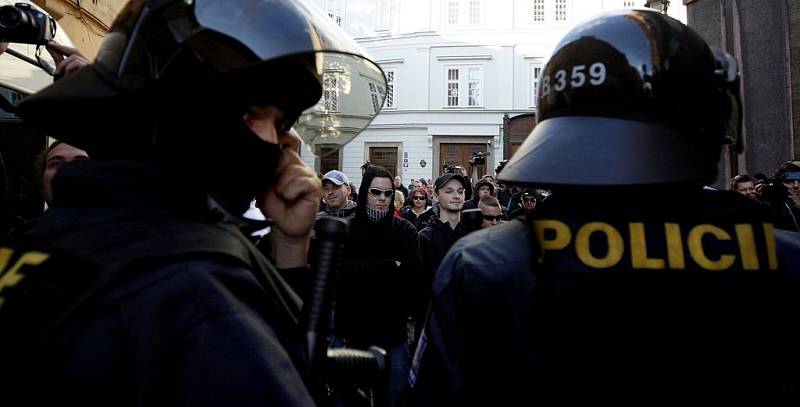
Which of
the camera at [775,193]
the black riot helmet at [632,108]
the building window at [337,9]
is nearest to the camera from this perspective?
the black riot helmet at [632,108]

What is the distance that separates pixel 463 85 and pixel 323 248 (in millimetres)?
25031

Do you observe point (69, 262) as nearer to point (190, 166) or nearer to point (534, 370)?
point (190, 166)

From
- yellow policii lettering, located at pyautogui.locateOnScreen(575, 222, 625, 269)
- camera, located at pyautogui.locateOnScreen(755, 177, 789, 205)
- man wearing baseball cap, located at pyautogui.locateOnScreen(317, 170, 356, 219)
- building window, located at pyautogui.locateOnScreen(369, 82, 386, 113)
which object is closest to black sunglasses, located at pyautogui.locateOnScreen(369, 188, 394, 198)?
A: man wearing baseball cap, located at pyautogui.locateOnScreen(317, 170, 356, 219)

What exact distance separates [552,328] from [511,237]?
0.76ft

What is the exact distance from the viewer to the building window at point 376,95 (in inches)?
70.5

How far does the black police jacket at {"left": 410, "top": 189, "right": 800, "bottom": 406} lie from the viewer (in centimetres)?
99

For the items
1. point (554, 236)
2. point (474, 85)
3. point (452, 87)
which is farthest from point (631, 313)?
point (452, 87)

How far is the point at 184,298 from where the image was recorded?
0.74m

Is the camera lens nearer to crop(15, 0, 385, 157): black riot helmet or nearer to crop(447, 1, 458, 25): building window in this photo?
crop(15, 0, 385, 157): black riot helmet

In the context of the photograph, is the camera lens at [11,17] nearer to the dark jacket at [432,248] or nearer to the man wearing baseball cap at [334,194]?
the dark jacket at [432,248]

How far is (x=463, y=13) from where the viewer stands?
2497cm

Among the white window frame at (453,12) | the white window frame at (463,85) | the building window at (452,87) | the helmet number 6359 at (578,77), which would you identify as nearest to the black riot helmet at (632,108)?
the helmet number 6359 at (578,77)

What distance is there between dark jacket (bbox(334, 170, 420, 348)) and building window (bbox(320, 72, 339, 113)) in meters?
1.90

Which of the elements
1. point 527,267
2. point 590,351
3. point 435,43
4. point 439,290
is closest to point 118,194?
point 439,290
